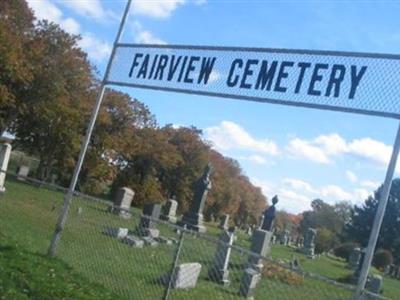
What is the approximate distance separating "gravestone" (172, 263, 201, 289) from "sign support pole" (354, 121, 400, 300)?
460cm

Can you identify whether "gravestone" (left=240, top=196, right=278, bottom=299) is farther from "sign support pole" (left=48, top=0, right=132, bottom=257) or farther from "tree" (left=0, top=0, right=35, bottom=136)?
"tree" (left=0, top=0, right=35, bottom=136)

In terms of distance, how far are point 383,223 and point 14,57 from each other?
52.4m

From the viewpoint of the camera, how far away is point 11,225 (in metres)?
13.9

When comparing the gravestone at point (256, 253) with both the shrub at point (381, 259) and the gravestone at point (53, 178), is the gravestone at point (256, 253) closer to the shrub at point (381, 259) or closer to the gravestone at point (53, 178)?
A: the shrub at point (381, 259)

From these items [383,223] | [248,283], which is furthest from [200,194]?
[383,223]

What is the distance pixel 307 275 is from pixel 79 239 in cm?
702

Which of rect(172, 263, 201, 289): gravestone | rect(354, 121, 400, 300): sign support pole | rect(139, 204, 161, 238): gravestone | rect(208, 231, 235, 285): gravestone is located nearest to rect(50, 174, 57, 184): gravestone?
rect(139, 204, 161, 238): gravestone

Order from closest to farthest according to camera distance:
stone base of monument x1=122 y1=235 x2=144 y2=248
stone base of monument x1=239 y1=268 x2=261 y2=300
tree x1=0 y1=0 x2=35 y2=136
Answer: stone base of monument x1=239 y1=268 x2=261 y2=300, stone base of monument x1=122 y1=235 x2=144 y2=248, tree x1=0 y1=0 x2=35 y2=136

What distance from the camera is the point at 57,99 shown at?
3778cm

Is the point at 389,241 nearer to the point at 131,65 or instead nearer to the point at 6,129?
the point at 6,129

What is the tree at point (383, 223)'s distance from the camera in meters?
68.9

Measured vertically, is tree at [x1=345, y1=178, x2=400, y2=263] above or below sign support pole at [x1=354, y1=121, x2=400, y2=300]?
above

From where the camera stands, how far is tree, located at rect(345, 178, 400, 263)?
68.9 m

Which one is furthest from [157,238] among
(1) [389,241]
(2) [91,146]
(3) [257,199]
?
(3) [257,199]
